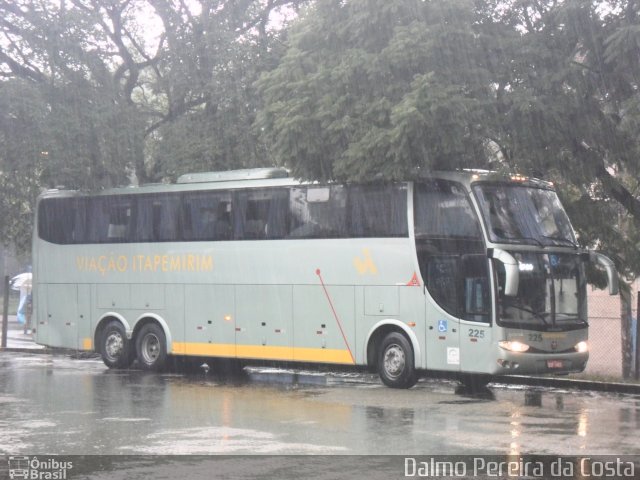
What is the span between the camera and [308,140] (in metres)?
18.0

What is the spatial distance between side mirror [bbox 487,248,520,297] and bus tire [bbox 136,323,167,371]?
793 centimetres

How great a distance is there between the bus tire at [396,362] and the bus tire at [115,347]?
617 cm

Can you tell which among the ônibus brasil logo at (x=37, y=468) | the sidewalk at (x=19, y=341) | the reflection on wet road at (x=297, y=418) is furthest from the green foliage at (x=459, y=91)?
the sidewalk at (x=19, y=341)

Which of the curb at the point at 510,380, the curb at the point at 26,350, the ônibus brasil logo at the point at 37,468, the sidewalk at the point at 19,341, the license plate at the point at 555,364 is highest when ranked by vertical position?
the license plate at the point at 555,364

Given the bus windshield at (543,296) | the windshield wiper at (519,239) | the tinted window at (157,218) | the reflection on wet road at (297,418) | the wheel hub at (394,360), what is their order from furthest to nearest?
the tinted window at (157,218) < the wheel hub at (394,360) < the windshield wiper at (519,239) < the bus windshield at (543,296) < the reflection on wet road at (297,418)

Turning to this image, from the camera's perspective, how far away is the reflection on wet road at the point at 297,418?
37.3ft

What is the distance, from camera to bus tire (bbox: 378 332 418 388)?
59.4ft

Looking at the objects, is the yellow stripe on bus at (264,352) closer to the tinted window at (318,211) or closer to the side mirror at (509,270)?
the tinted window at (318,211)

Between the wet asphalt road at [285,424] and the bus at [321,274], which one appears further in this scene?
the bus at [321,274]

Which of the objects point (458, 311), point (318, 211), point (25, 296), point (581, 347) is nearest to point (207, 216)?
point (318, 211)

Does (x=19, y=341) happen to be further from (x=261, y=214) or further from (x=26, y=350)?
(x=261, y=214)

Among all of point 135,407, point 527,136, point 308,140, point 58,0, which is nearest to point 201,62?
point 58,0

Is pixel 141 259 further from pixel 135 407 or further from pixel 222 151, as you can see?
pixel 135 407

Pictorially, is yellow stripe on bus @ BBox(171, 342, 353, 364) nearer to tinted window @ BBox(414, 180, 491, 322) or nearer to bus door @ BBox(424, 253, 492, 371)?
bus door @ BBox(424, 253, 492, 371)
